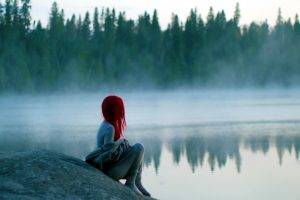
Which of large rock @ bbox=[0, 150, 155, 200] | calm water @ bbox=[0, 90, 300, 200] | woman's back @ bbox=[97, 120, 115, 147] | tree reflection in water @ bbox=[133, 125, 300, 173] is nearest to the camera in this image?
large rock @ bbox=[0, 150, 155, 200]

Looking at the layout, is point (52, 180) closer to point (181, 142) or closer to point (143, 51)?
point (181, 142)

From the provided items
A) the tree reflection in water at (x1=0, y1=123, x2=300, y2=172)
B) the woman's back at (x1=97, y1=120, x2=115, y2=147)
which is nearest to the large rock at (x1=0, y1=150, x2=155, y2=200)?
the woman's back at (x1=97, y1=120, x2=115, y2=147)

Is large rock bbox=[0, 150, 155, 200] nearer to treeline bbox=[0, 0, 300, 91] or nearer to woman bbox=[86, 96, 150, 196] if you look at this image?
woman bbox=[86, 96, 150, 196]

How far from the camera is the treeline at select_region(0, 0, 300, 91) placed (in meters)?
83.6

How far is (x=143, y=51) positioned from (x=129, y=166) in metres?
90.8

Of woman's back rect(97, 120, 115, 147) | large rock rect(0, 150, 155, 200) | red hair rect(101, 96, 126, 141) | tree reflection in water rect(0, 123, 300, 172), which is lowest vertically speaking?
tree reflection in water rect(0, 123, 300, 172)

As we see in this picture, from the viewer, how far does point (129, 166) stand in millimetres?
7422

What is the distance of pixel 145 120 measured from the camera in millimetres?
31312

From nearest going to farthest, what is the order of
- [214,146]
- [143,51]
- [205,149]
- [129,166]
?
1. [129,166]
2. [205,149]
3. [214,146]
4. [143,51]

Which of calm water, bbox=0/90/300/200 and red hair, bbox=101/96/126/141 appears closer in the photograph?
red hair, bbox=101/96/126/141

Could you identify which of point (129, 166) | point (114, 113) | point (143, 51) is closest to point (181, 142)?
point (129, 166)

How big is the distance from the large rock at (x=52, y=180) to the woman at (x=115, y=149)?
19cm

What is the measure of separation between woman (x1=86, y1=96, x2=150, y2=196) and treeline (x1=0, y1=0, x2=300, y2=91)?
2722 inches

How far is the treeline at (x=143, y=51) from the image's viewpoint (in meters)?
83.6
